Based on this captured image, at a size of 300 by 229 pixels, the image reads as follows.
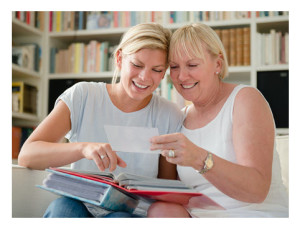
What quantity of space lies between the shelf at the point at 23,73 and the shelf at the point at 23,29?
380mm

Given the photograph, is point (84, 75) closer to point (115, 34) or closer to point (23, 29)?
point (115, 34)

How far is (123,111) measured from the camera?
1.49 m

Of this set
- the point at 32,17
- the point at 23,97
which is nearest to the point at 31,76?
the point at 23,97

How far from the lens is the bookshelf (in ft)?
10.3

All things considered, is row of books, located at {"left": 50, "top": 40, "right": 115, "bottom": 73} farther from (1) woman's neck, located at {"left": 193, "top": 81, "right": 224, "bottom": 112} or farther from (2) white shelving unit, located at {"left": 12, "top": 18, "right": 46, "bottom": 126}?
(1) woman's neck, located at {"left": 193, "top": 81, "right": 224, "bottom": 112}

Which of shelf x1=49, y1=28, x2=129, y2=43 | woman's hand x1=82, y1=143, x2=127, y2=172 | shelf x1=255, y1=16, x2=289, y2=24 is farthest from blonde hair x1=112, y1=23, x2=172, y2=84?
shelf x1=49, y1=28, x2=129, y2=43

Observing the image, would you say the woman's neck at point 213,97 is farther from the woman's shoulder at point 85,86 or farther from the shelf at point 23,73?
the shelf at point 23,73

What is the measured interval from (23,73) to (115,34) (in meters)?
0.95

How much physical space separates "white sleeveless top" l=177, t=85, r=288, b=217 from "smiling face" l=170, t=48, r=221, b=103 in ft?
0.36

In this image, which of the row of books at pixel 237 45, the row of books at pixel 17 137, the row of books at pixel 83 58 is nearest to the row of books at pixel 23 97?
the row of books at pixel 17 137

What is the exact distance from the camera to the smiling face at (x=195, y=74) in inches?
52.5
